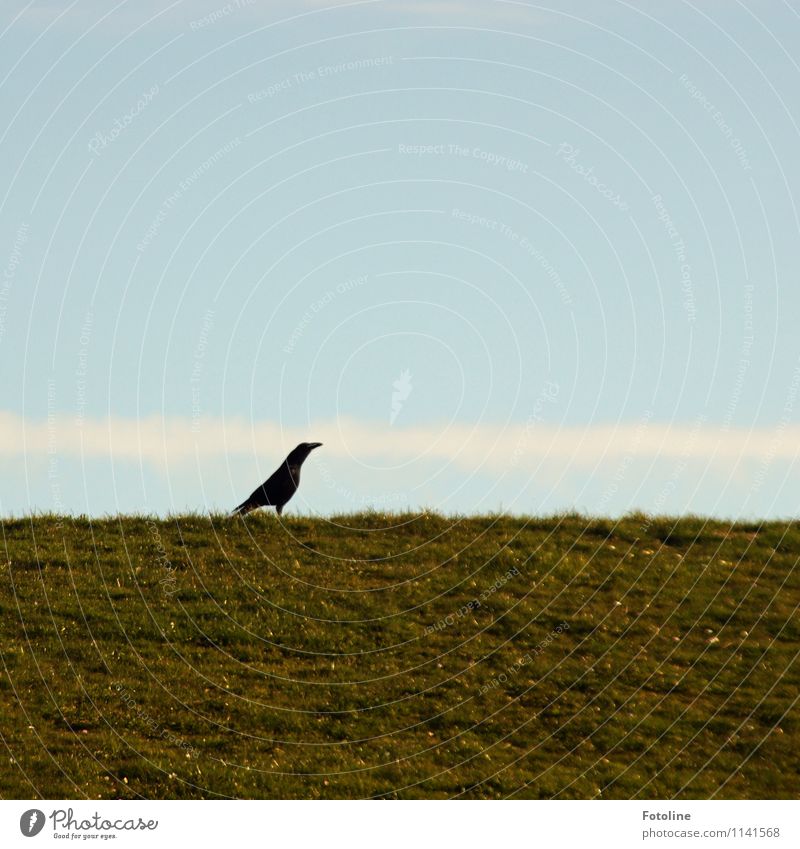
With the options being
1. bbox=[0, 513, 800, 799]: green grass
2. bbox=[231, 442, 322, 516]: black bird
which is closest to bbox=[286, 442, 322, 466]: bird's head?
bbox=[231, 442, 322, 516]: black bird

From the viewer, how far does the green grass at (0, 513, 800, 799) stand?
1783cm

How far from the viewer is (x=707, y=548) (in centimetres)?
2458

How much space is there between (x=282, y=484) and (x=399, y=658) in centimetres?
527

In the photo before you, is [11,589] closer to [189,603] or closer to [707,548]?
[189,603]

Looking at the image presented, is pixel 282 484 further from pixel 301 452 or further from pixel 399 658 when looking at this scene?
pixel 399 658

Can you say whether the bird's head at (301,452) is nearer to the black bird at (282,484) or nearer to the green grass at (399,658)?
the black bird at (282,484)

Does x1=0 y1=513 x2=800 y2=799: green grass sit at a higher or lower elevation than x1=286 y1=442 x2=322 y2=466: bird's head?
lower

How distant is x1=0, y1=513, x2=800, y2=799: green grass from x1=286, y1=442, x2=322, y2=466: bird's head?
1.15 meters

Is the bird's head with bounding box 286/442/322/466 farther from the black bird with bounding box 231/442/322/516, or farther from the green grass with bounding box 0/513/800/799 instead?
the green grass with bounding box 0/513/800/799

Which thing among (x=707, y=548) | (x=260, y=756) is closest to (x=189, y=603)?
(x=260, y=756)

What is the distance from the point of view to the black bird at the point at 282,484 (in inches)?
979

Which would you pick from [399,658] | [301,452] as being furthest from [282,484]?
[399,658]

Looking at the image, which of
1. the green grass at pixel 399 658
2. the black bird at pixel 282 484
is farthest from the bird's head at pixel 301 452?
the green grass at pixel 399 658
